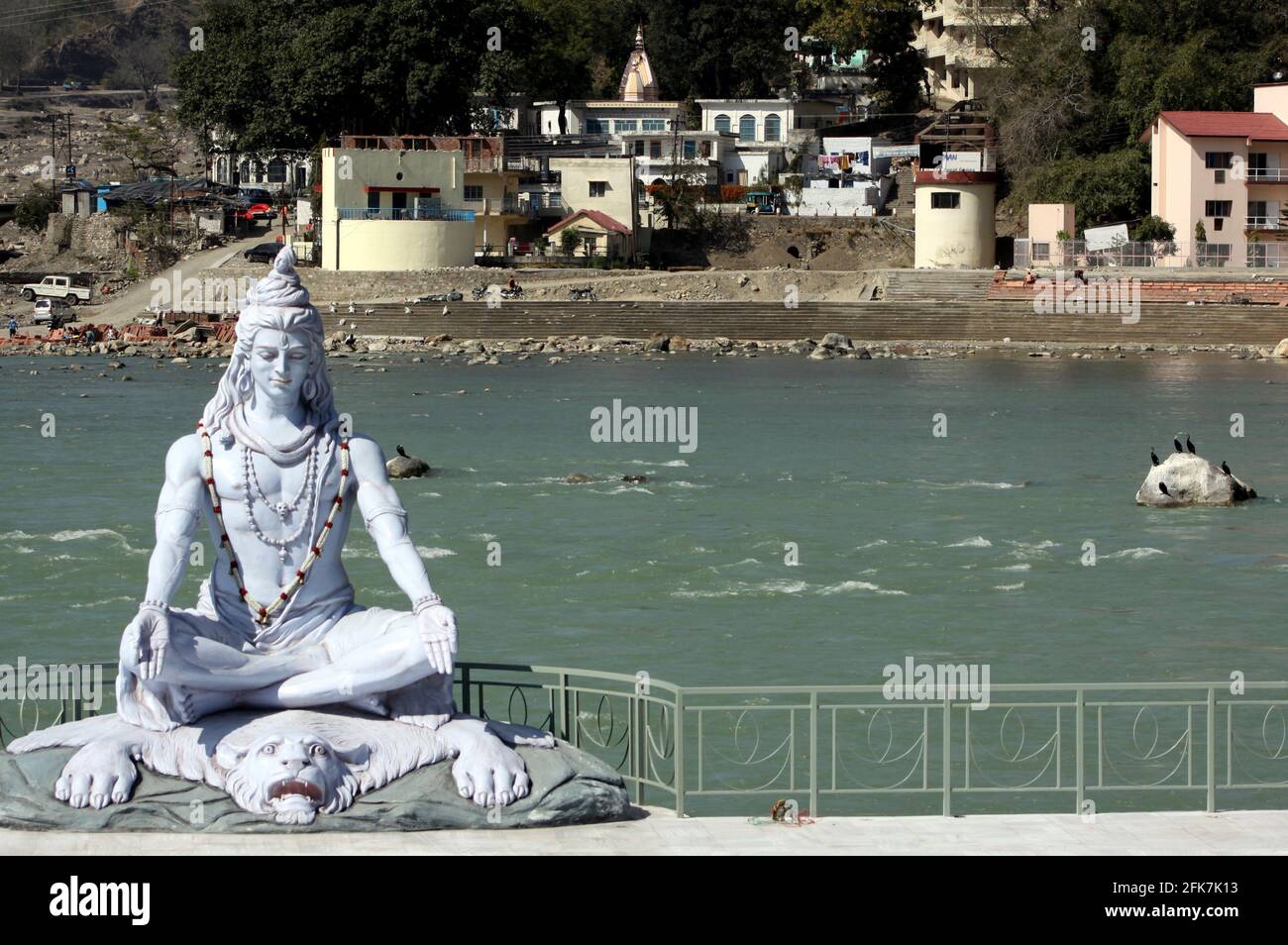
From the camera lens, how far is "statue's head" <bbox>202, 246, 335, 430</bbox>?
11.0 m

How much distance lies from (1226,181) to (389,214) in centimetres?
2963

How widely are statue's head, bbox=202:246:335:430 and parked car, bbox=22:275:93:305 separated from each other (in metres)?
70.3

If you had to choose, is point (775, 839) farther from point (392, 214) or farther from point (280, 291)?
point (392, 214)

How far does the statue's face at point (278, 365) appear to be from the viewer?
1102 cm

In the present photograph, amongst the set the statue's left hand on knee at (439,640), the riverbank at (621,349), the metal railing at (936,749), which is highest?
the riverbank at (621,349)

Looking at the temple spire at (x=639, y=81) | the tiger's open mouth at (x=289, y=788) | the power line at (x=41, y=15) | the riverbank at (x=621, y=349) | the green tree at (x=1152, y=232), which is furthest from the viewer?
the power line at (x=41, y=15)

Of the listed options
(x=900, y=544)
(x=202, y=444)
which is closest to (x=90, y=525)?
(x=900, y=544)

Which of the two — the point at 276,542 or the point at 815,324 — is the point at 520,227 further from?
the point at 276,542

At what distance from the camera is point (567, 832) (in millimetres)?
10336

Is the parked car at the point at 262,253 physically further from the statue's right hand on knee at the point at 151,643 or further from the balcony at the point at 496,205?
the statue's right hand on knee at the point at 151,643

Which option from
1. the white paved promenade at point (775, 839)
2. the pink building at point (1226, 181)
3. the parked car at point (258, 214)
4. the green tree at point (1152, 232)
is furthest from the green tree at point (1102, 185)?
the white paved promenade at point (775, 839)

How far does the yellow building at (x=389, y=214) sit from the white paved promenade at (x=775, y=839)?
216 ft

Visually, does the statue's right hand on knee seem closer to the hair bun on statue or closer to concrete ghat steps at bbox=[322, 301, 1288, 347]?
the hair bun on statue

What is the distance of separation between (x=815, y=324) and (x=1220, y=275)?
13.6m
